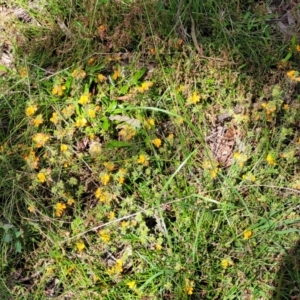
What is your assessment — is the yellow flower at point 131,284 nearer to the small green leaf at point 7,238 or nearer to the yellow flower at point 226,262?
the yellow flower at point 226,262

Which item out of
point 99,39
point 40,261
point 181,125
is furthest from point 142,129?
point 40,261

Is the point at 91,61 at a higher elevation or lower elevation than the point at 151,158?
higher

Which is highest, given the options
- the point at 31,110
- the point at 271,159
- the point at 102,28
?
the point at 102,28

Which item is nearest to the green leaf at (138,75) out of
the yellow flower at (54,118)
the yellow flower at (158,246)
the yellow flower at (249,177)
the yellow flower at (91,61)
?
the yellow flower at (91,61)

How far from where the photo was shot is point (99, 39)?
2881 mm

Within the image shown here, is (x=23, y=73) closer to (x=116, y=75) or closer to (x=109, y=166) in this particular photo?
(x=116, y=75)

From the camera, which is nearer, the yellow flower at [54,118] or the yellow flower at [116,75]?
the yellow flower at [54,118]

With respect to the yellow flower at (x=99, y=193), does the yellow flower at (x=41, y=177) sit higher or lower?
higher

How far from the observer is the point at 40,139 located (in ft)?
8.43

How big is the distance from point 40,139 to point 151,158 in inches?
22.0

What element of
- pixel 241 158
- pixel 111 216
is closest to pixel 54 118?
pixel 111 216

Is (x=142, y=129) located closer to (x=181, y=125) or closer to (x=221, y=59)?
(x=181, y=125)

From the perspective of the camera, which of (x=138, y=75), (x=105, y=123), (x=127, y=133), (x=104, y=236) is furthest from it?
(x=138, y=75)

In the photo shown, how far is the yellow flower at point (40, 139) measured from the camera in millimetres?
2562
